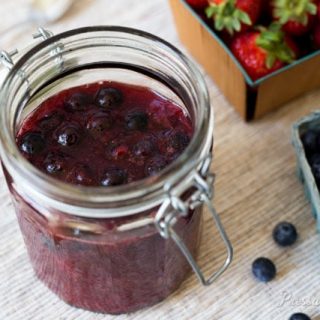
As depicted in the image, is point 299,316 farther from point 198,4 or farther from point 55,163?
point 198,4

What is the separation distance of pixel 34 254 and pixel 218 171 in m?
0.30

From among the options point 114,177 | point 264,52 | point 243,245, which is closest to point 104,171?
point 114,177

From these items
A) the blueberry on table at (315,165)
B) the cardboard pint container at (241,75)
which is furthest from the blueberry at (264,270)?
the cardboard pint container at (241,75)

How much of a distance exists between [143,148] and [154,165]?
0.03 meters

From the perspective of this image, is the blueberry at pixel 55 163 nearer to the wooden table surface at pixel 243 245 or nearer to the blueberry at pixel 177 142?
the blueberry at pixel 177 142

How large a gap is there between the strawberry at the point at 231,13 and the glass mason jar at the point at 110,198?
24 centimetres

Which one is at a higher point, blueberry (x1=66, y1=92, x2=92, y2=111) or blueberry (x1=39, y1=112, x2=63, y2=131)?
blueberry (x1=39, y1=112, x2=63, y2=131)

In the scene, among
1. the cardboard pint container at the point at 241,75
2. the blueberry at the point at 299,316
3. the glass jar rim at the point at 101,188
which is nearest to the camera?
the glass jar rim at the point at 101,188

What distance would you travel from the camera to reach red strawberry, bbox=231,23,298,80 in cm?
105

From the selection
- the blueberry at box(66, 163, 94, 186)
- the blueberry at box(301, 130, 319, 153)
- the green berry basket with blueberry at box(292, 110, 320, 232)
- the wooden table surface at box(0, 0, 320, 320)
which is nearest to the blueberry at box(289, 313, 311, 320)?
the wooden table surface at box(0, 0, 320, 320)

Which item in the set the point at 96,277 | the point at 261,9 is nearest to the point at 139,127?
the point at 96,277

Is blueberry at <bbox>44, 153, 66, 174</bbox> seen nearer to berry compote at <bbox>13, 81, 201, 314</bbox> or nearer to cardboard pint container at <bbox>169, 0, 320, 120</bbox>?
berry compote at <bbox>13, 81, 201, 314</bbox>

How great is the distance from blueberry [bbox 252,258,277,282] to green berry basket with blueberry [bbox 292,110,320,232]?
9 cm

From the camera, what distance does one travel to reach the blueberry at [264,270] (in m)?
0.93
